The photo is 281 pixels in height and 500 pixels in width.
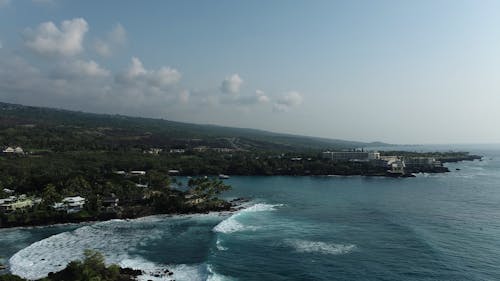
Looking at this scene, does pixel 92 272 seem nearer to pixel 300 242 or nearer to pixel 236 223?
pixel 300 242

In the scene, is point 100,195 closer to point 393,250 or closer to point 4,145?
point 393,250

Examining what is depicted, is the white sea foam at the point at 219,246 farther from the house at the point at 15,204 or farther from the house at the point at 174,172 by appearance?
the house at the point at 174,172

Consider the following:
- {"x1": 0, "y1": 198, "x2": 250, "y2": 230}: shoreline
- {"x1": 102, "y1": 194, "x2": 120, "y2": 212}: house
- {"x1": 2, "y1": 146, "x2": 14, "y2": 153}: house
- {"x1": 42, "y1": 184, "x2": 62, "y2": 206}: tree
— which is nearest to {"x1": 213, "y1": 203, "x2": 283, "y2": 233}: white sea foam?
{"x1": 0, "y1": 198, "x2": 250, "y2": 230}: shoreline

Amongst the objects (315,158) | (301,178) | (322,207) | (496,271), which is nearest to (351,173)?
(301,178)

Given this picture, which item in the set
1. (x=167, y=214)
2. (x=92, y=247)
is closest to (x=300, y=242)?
(x=92, y=247)

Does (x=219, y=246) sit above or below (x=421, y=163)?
below

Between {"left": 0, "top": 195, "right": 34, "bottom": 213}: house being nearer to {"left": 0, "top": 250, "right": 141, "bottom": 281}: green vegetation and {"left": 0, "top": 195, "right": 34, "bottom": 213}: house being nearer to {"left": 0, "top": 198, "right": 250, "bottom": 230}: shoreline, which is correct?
{"left": 0, "top": 198, "right": 250, "bottom": 230}: shoreline
